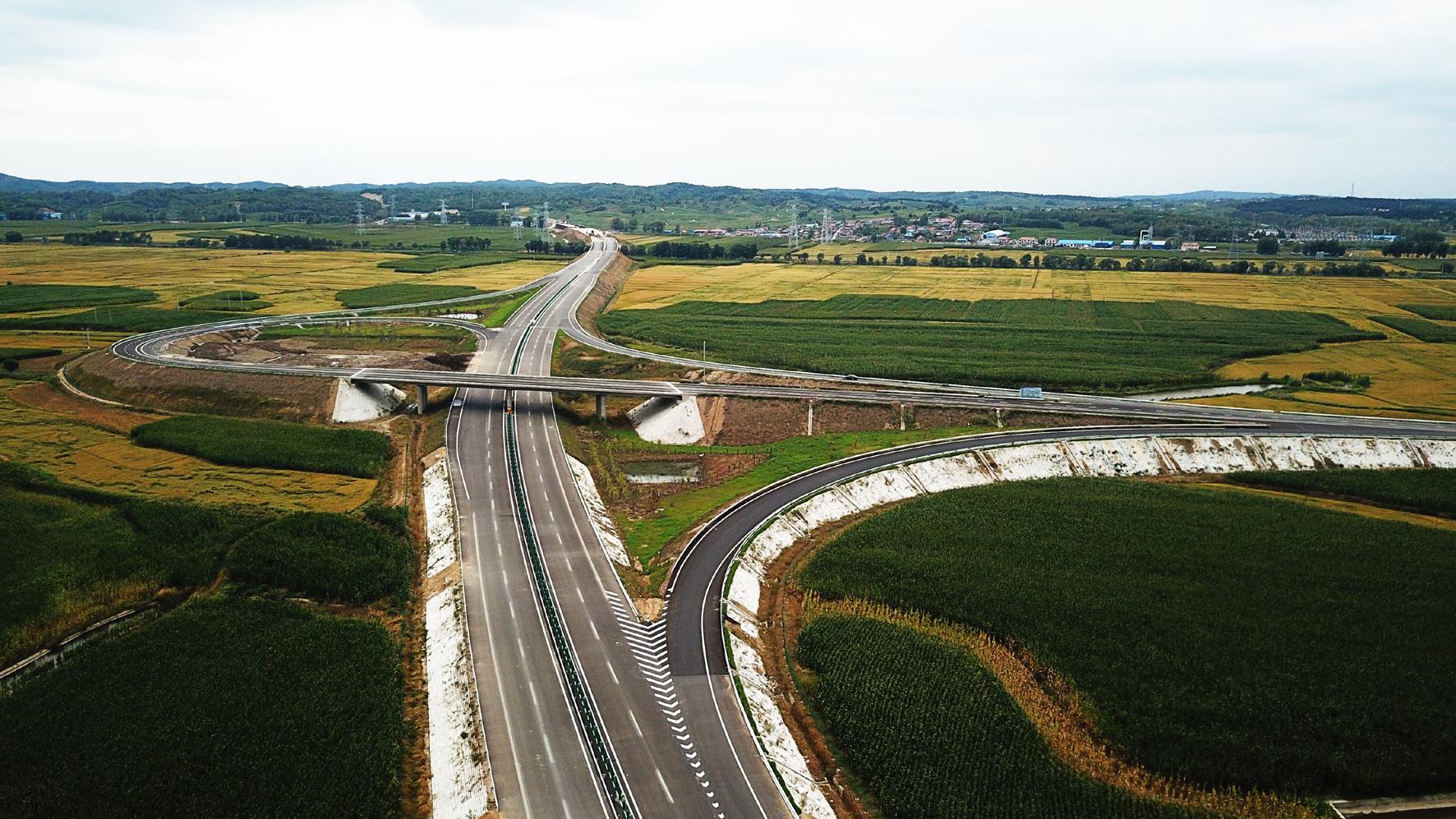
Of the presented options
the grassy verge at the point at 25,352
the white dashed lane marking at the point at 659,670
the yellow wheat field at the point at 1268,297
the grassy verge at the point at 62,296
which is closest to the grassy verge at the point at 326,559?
the white dashed lane marking at the point at 659,670

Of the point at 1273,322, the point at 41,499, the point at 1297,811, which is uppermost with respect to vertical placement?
the point at 1273,322

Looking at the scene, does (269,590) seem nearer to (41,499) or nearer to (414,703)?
(414,703)

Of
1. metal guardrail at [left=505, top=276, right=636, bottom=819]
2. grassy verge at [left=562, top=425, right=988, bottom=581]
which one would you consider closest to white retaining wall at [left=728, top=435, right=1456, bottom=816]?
grassy verge at [left=562, top=425, right=988, bottom=581]

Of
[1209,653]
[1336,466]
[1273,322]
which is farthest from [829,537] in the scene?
[1273,322]

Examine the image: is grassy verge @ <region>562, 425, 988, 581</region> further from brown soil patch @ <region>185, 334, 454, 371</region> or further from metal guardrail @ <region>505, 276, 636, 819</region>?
brown soil patch @ <region>185, 334, 454, 371</region>

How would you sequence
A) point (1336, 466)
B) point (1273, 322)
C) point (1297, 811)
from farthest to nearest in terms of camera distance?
point (1273, 322), point (1336, 466), point (1297, 811)

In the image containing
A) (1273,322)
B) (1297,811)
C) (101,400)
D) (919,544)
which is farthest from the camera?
(1273,322)

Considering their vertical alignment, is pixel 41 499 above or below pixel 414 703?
above

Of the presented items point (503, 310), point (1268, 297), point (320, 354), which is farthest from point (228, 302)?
point (1268, 297)
